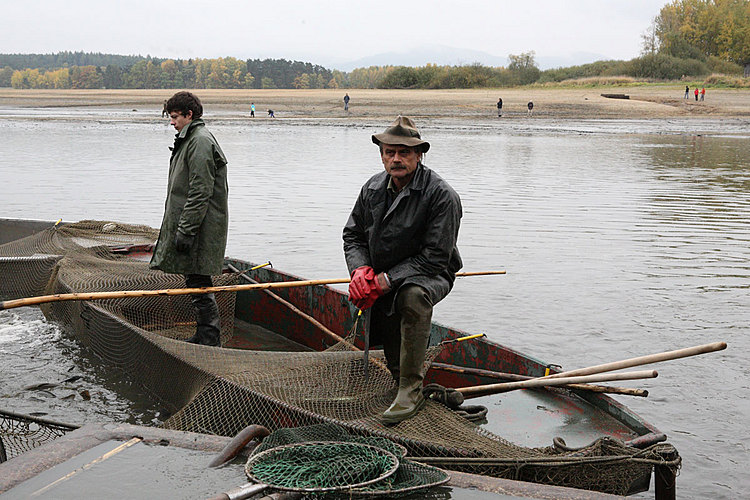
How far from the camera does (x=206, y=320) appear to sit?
6.55 m

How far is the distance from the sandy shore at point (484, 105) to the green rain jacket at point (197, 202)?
40452mm

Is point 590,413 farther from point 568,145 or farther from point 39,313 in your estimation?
point 568,145

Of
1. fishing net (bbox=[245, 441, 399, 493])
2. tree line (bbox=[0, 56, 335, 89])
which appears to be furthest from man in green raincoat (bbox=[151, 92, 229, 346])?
tree line (bbox=[0, 56, 335, 89])

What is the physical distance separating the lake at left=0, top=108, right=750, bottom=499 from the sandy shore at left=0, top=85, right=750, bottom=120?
18.0 meters

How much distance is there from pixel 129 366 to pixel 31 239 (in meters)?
3.90

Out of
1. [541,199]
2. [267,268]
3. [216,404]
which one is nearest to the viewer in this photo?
[216,404]

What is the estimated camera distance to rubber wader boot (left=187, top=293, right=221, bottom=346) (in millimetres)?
6520

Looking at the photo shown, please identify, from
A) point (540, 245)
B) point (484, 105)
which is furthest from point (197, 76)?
point (540, 245)

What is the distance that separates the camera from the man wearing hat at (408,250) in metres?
4.55

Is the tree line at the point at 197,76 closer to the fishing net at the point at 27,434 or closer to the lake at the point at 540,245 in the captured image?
the lake at the point at 540,245

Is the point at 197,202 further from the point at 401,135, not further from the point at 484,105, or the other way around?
the point at 484,105

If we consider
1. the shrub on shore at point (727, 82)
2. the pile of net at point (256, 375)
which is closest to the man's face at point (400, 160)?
the pile of net at point (256, 375)

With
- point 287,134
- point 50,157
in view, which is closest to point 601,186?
point 50,157

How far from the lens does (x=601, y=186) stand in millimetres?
18500
